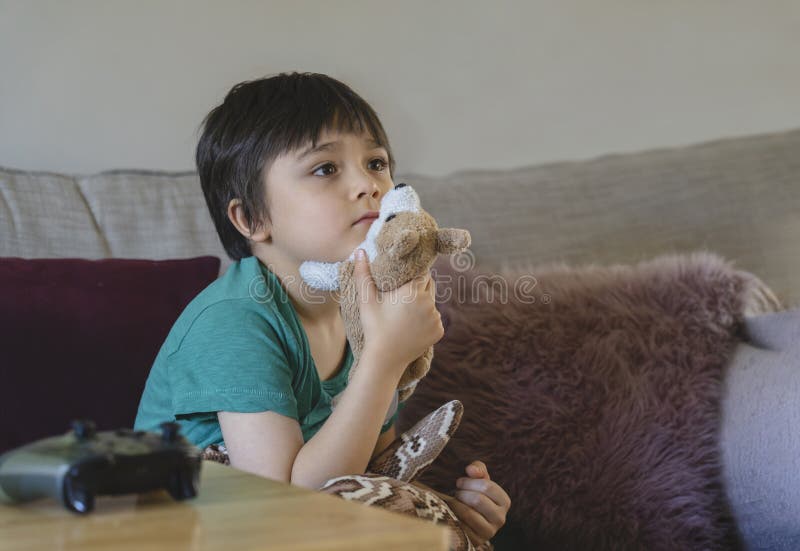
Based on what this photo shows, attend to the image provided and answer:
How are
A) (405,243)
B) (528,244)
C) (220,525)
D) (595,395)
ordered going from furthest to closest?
1. (528,244)
2. (595,395)
3. (405,243)
4. (220,525)

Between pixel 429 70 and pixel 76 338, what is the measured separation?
1.13m

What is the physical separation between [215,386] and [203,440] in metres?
0.10

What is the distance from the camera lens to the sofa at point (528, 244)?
46.1 inches

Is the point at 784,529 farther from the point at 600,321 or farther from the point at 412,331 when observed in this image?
the point at 412,331

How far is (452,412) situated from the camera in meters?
1.11

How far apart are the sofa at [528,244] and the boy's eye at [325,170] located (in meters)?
0.27

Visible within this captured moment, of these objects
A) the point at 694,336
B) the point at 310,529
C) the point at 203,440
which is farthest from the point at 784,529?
the point at 310,529

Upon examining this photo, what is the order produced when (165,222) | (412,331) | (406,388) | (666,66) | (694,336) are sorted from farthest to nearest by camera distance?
(666,66) < (165,222) < (694,336) < (406,388) < (412,331)

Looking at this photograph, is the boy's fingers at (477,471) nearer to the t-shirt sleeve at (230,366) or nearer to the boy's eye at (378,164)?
the t-shirt sleeve at (230,366)

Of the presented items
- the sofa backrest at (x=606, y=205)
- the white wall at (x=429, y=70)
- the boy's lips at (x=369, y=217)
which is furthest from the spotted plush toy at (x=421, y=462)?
the white wall at (x=429, y=70)

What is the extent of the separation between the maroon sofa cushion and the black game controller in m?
0.52

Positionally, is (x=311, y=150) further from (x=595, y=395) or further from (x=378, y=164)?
(x=595, y=395)

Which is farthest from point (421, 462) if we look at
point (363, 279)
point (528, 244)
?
point (528, 244)

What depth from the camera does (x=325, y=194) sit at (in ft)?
3.72
